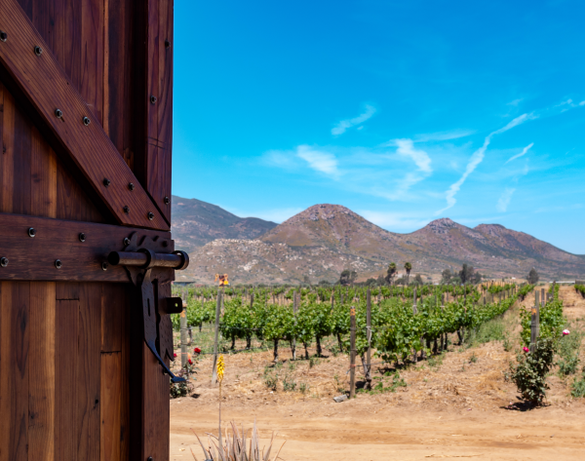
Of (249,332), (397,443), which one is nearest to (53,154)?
(397,443)

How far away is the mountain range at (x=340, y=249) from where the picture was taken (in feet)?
326

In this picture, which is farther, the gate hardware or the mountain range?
the mountain range

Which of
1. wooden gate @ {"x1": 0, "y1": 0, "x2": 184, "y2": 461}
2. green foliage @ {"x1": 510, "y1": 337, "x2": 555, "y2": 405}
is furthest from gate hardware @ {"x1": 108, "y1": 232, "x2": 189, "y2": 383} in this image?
green foliage @ {"x1": 510, "y1": 337, "x2": 555, "y2": 405}

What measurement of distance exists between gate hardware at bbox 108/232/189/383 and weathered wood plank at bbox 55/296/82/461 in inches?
8.6

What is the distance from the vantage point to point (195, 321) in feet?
63.2

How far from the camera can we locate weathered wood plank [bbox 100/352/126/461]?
1.47m

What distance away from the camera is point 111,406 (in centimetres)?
151

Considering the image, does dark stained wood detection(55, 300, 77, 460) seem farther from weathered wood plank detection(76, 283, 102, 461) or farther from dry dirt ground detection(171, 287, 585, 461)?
dry dirt ground detection(171, 287, 585, 461)

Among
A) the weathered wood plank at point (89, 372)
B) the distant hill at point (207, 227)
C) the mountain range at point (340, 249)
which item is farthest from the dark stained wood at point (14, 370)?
the distant hill at point (207, 227)

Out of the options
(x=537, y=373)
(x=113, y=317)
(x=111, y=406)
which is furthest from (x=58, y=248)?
(x=537, y=373)

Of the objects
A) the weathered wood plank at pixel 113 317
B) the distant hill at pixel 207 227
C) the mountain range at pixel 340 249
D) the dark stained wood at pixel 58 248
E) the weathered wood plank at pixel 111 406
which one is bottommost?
the weathered wood plank at pixel 111 406

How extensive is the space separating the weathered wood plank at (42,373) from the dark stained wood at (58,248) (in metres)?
0.07

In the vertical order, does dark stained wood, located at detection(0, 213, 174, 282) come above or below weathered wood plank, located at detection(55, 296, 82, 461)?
above

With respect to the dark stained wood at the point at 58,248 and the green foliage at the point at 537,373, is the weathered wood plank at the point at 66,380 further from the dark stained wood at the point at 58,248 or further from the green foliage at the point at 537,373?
the green foliage at the point at 537,373
